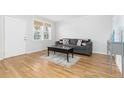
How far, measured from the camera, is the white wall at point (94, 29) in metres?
5.20

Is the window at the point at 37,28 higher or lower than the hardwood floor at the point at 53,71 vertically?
higher

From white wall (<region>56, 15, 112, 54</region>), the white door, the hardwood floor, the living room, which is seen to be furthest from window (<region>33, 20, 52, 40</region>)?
the hardwood floor

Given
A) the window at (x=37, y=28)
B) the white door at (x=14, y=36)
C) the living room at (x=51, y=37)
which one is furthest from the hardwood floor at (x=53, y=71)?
the window at (x=37, y=28)

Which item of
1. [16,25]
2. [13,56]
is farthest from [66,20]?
[13,56]

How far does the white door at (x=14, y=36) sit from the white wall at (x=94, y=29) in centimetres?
290

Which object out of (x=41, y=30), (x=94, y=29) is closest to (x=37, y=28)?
(x=41, y=30)

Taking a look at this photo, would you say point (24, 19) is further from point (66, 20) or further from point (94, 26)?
point (94, 26)

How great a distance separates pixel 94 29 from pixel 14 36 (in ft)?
13.2

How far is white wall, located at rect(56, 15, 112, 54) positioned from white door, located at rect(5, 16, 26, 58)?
114 inches

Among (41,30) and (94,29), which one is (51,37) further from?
(94,29)

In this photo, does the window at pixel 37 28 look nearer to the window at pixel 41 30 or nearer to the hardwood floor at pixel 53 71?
the window at pixel 41 30
